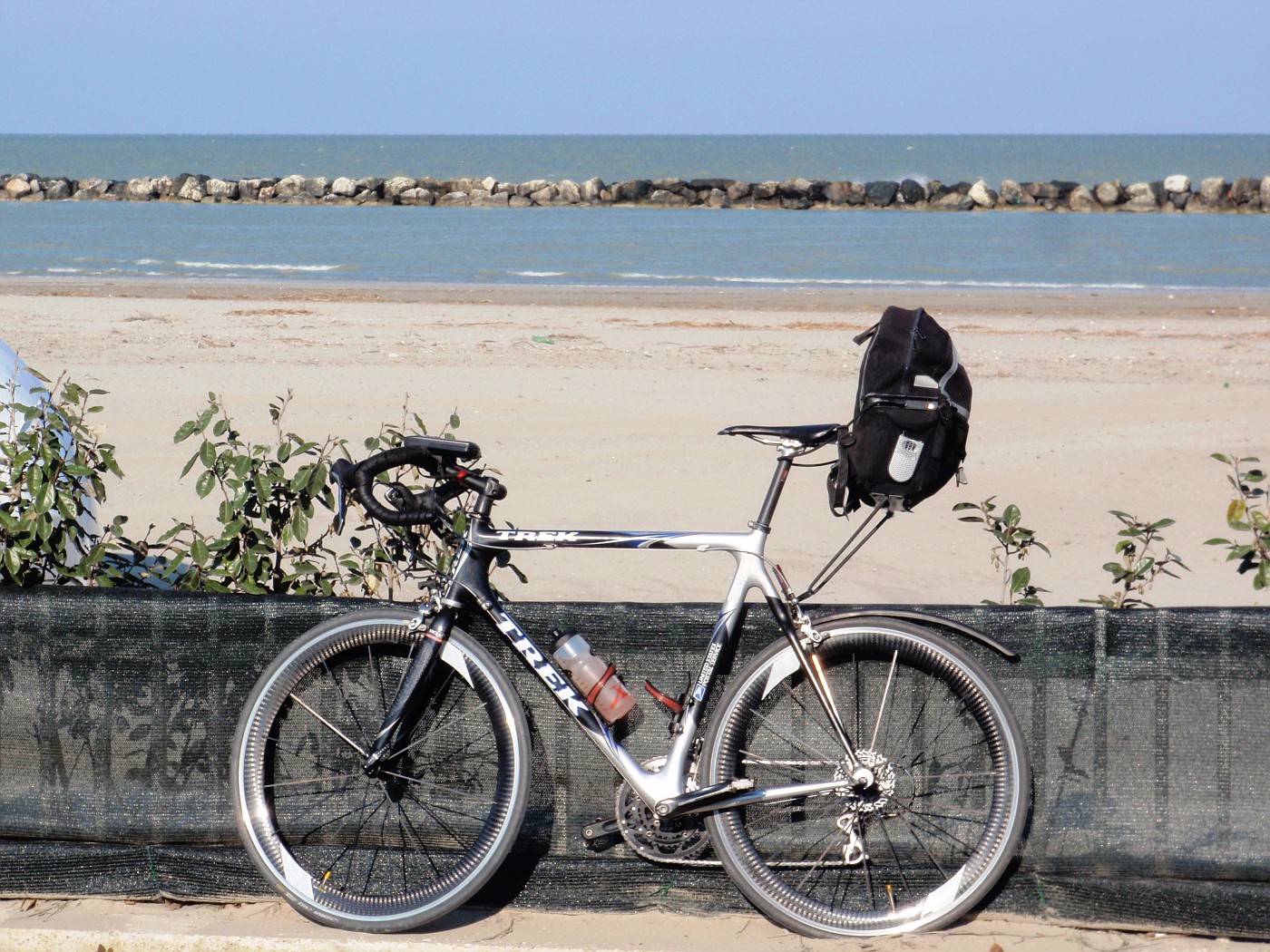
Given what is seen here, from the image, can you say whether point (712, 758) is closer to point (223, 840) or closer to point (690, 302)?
point (223, 840)

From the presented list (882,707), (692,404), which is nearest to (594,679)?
(882,707)

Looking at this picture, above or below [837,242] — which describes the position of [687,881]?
below

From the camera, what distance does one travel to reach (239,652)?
12.2 feet

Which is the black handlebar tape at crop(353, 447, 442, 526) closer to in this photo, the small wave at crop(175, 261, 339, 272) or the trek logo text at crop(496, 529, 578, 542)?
the trek logo text at crop(496, 529, 578, 542)

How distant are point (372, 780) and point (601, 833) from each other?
0.63 metres

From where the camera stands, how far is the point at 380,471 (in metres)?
3.33

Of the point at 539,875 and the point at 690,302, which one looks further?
the point at 690,302

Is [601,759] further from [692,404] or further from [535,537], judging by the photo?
[692,404]

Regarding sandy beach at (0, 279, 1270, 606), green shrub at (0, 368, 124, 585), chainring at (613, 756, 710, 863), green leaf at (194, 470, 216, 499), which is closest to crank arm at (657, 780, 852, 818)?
chainring at (613, 756, 710, 863)

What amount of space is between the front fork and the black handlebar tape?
0.24m

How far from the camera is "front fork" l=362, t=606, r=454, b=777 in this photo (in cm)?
345

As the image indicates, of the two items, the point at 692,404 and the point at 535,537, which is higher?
the point at 692,404

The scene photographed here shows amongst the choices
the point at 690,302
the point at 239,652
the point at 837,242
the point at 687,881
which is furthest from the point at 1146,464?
the point at 837,242

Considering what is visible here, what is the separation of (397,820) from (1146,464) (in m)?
7.02
